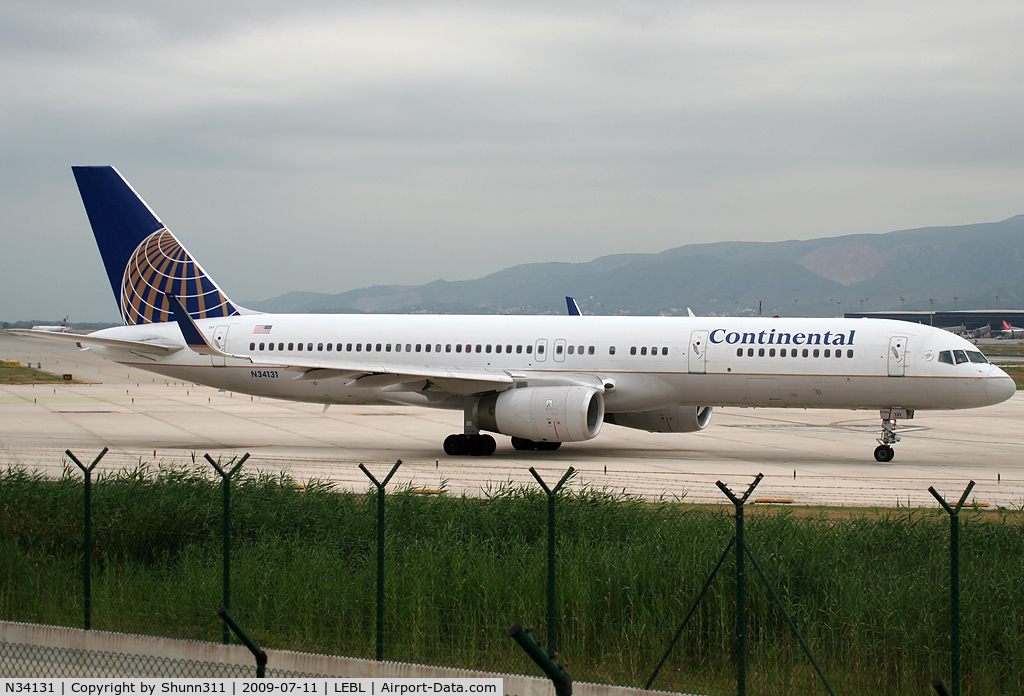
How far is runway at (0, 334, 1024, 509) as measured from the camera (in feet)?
69.0

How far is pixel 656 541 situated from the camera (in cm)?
1252

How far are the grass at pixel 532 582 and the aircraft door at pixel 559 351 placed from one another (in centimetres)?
1249

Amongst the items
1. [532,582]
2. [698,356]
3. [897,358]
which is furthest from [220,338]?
[532,582]

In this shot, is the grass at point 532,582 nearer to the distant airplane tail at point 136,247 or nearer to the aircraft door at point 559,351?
the aircraft door at point 559,351

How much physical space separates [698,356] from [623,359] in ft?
6.17

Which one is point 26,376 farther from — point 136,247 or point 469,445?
point 469,445

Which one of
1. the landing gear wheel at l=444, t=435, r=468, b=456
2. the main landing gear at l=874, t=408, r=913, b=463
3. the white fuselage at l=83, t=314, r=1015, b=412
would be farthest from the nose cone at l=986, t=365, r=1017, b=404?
the landing gear wheel at l=444, t=435, r=468, b=456

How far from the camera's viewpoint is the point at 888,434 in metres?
25.8

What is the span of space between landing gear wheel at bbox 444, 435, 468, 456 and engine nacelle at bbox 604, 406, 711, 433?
4100mm

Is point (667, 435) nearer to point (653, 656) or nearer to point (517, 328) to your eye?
point (517, 328)

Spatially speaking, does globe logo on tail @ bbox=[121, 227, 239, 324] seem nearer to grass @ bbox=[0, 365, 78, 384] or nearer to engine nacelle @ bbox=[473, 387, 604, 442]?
engine nacelle @ bbox=[473, 387, 604, 442]

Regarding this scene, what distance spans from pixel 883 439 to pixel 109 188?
74.1 ft

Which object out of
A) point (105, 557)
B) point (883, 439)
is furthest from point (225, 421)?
point (105, 557)

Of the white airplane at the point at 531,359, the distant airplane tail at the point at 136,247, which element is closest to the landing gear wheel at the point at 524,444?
the white airplane at the point at 531,359
